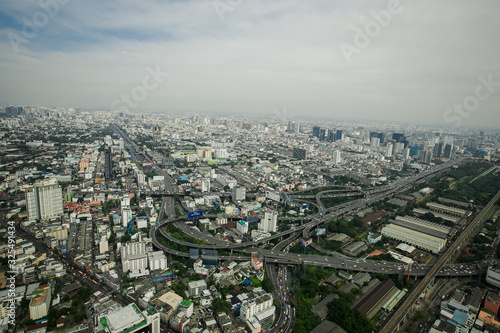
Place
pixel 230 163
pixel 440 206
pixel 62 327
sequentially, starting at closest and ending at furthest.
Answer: pixel 62 327, pixel 440 206, pixel 230 163

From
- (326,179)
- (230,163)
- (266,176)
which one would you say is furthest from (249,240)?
(230,163)

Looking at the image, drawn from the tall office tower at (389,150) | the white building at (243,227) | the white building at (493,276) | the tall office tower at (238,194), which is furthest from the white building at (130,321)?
the tall office tower at (389,150)

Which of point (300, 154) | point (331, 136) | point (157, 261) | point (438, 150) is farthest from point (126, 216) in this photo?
point (331, 136)

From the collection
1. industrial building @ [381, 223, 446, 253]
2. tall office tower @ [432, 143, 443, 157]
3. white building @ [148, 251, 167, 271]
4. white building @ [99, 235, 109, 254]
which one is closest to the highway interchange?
white building @ [148, 251, 167, 271]

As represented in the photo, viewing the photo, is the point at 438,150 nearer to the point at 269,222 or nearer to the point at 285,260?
the point at 269,222

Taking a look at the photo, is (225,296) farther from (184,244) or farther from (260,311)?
(184,244)

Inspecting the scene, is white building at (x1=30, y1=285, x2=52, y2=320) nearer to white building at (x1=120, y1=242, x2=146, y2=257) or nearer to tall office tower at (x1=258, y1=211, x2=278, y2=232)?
white building at (x1=120, y1=242, x2=146, y2=257)

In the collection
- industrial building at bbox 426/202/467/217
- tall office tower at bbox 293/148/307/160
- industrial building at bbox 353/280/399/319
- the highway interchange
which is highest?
tall office tower at bbox 293/148/307/160
